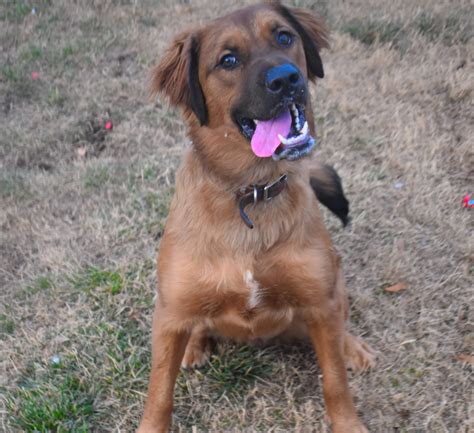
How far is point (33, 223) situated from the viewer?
4727mm

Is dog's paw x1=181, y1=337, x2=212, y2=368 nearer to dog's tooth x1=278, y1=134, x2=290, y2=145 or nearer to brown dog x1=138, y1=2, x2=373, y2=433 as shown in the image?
brown dog x1=138, y1=2, x2=373, y2=433

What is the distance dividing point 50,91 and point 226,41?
13.8ft

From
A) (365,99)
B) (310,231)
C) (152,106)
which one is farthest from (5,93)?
(310,231)

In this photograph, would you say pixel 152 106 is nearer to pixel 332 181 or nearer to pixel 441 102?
pixel 441 102

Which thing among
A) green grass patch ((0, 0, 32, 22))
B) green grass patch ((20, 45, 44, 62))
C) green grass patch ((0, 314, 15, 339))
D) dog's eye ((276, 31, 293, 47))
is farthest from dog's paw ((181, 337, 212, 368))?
green grass patch ((0, 0, 32, 22))

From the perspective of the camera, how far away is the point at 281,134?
106 inches

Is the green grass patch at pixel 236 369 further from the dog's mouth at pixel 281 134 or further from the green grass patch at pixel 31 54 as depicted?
the green grass patch at pixel 31 54

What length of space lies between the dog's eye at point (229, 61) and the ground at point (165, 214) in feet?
5.20

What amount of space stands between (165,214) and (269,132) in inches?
81.7

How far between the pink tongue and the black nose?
0.14m

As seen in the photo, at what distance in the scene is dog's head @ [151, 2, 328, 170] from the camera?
262 cm

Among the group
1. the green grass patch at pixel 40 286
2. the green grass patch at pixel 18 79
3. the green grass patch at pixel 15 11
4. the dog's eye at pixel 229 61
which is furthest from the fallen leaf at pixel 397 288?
the green grass patch at pixel 15 11

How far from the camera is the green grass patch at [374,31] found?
6734mm

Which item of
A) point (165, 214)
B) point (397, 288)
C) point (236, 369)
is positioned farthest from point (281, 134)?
point (165, 214)
